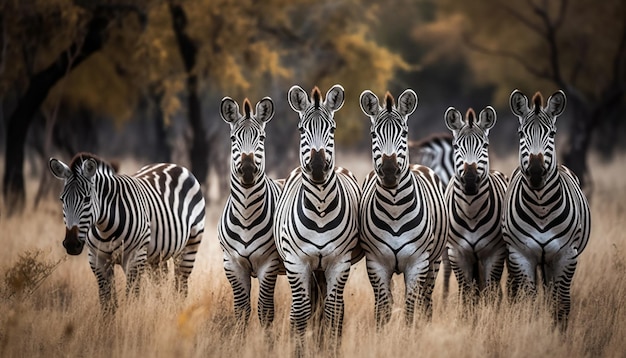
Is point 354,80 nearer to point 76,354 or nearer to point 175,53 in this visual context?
point 175,53

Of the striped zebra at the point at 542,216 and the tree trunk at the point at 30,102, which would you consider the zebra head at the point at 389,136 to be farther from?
the tree trunk at the point at 30,102

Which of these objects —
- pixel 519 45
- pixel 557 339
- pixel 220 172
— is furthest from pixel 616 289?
pixel 519 45

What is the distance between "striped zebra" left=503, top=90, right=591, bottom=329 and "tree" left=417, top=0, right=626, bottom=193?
1023cm

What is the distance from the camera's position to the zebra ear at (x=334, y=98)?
632 centimetres

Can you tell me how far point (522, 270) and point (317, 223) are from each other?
2.06 meters

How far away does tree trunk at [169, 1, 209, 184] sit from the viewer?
15.1 m

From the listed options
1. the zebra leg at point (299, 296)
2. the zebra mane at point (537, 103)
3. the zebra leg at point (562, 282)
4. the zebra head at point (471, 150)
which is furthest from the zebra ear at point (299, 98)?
the zebra leg at point (562, 282)

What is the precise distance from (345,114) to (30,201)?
775 cm

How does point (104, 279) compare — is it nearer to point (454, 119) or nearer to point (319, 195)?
point (319, 195)

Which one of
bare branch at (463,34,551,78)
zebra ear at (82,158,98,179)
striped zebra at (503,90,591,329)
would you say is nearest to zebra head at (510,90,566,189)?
striped zebra at (503,90,591,329)

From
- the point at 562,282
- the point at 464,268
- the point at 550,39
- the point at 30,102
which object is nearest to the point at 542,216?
the point at 562,282

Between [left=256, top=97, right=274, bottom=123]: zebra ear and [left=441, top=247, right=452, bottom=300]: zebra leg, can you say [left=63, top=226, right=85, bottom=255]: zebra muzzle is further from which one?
[left=441, top=247, right=452, bottom=300]: zebra leg

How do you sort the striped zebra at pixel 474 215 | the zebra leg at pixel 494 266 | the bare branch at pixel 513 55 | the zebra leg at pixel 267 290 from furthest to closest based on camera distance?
1. the bare branch at pixel 513 55
2. the zebra leg at pixel 494 266
3. the striped zebra at pixel 474 215
4. the zebra leg at pixel 267 290

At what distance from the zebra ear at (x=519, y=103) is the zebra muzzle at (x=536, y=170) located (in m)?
0.51
